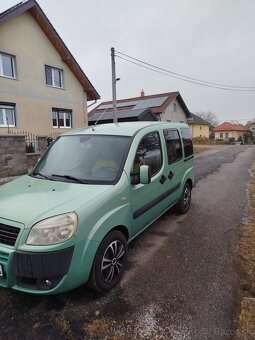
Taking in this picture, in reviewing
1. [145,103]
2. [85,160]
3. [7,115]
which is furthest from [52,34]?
[85,160]

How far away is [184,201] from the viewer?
18.3 feet

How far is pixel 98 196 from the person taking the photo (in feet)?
9.23

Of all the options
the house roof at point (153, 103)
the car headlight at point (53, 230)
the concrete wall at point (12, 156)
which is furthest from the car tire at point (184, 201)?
the house roof at point (153, 103)

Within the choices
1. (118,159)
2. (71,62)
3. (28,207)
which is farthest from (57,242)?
(71,62)

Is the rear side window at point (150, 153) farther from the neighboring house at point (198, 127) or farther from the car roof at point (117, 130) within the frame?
the neighboring house at point (198, 127)

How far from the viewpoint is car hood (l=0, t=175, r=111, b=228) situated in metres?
2.52

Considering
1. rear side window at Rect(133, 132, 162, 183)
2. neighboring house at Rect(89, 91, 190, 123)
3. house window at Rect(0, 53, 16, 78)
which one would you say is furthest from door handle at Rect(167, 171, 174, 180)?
neighboring house at Rect(89, 91, 190, 123)

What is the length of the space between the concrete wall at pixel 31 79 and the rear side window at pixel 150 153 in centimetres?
1266

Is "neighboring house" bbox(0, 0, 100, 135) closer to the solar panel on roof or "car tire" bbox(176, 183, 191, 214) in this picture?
the solar panel on roof

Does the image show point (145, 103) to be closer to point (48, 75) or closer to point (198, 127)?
point (48, 75)

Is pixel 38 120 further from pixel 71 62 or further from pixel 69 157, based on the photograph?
pixel 69 157

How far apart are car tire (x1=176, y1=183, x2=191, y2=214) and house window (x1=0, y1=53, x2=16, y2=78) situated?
13.3m

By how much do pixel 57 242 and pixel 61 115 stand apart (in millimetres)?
17249

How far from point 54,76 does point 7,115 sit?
483 cm
